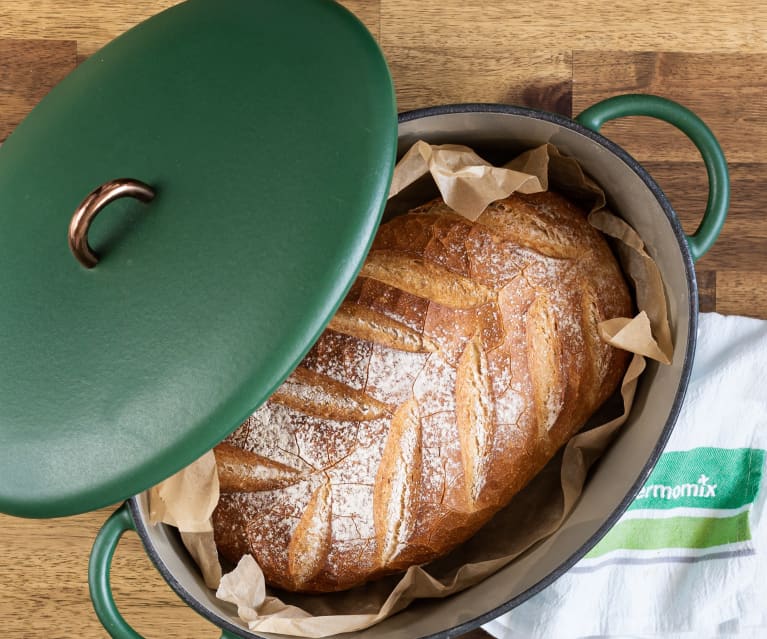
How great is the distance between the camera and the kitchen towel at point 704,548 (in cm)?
101

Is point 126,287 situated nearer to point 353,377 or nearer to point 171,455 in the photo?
point 171,455

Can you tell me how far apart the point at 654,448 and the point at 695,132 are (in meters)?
0.34

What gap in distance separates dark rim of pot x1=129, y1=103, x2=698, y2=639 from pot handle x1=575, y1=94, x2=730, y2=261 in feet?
0.09

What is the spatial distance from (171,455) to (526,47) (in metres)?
0.68

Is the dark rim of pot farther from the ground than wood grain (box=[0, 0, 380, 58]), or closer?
closer

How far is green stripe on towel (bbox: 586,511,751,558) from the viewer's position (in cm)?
102

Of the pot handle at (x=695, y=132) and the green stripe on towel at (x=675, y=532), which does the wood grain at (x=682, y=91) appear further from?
the green stripe on towel at (x=675, y=532)

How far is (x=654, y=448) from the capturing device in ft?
2.68

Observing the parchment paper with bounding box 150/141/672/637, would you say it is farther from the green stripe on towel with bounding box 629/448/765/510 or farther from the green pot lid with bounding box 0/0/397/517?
the green pot lid with bounding box 0/0/397/517

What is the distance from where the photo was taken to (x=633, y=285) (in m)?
0.97

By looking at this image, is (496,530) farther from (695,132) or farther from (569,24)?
(569,24)

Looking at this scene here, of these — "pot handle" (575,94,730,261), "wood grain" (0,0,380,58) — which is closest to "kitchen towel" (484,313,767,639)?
"pot handle" (575,94,730,261)

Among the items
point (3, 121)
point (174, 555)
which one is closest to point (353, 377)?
point (174, 555)

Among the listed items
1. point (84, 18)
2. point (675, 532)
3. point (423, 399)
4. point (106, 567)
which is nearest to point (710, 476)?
point (675, 532)
